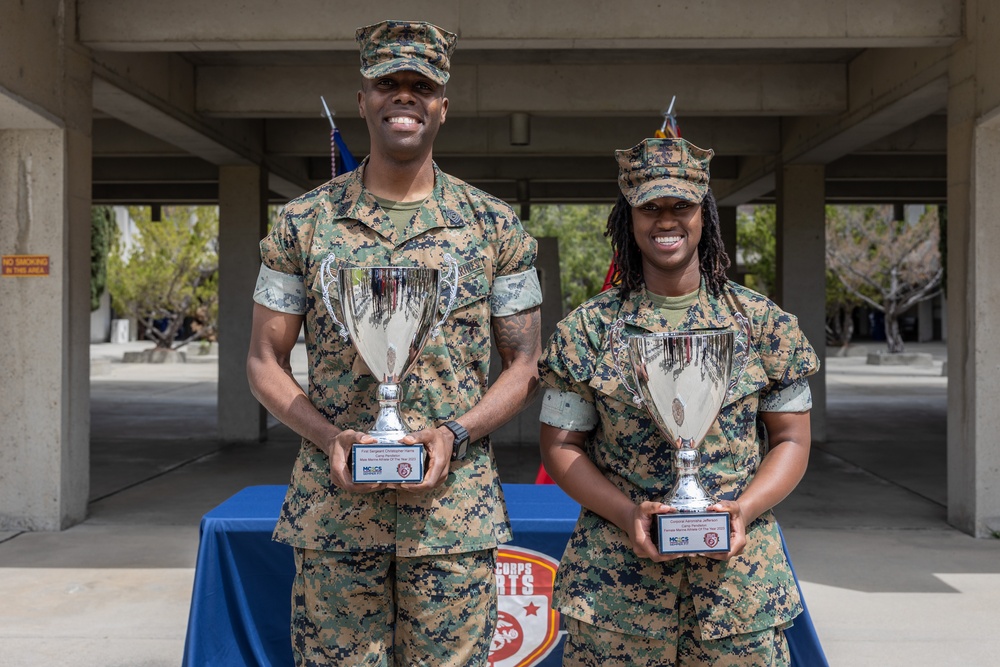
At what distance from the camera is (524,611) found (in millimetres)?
3314

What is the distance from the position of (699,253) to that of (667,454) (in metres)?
0.44

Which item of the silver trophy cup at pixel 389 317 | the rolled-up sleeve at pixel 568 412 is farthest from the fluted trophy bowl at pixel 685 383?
the silver trophy cup at pixel 389 317

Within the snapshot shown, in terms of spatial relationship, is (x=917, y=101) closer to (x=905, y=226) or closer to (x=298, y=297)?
(x=298, y=297)

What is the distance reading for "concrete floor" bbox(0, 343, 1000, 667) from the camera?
4250mm

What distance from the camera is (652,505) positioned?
175 centimetres

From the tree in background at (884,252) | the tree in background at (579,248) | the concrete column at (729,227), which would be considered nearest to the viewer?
the concrete column at (729,227)

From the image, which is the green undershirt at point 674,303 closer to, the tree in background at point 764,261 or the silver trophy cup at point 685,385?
the silver trophy cup at point 685,385

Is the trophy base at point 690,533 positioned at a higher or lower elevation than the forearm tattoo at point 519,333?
lower

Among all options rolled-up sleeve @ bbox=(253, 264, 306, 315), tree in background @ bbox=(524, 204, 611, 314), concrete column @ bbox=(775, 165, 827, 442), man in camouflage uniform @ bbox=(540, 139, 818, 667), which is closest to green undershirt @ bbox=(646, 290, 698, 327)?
man in camouflage uniform @ bbox=(540, 139, 818, 667)

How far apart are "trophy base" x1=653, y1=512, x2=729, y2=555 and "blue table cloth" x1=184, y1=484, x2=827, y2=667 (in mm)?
1582

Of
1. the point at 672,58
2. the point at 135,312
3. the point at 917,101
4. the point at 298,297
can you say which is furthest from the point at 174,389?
the point at 298,297

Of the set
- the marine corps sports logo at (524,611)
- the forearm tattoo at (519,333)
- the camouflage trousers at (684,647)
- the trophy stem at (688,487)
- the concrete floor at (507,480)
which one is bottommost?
the concrete floor at (507,480)

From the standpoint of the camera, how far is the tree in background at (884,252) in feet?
85.0

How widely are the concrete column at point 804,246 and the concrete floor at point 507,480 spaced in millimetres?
1390
